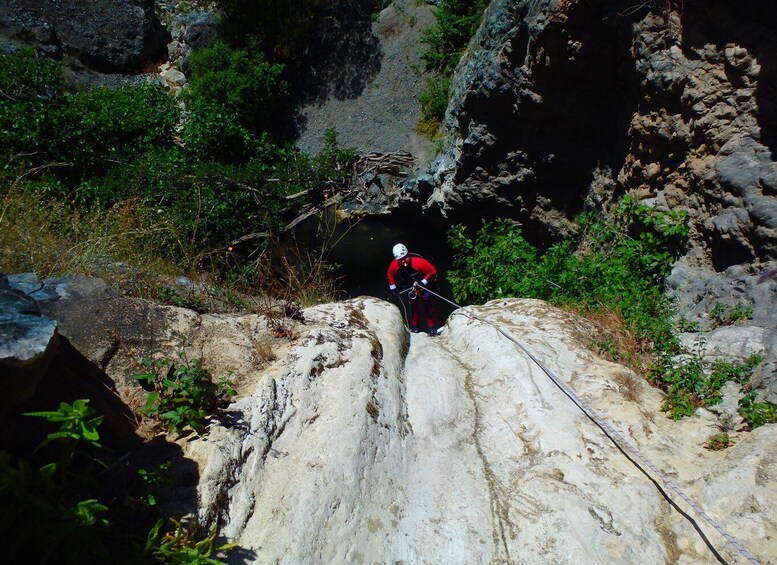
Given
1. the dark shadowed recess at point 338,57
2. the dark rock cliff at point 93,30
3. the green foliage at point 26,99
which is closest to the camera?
the green foliage at point 26,99

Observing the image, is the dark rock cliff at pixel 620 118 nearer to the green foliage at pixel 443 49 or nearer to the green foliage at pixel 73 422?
the green foliage at pixel 443 49

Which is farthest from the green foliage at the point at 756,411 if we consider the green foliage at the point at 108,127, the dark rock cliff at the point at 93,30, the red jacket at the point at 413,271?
the dark rock cliff at the point at 93,30

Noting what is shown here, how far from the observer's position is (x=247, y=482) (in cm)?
300

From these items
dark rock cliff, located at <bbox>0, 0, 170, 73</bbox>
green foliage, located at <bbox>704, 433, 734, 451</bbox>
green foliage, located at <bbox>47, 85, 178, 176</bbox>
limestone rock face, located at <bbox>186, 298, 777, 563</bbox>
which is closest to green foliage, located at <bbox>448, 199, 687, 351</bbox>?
green foliage, located at <bbox>704, 433, 734, 451</bbox>

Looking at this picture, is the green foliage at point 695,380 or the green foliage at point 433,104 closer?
the green foliage at point 695,380

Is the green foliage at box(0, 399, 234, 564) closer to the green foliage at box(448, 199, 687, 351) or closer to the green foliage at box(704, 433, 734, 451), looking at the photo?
the green foliage at box(704, 433, 734, 451)

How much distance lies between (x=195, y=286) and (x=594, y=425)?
352cm

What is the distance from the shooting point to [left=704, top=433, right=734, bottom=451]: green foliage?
3.73m

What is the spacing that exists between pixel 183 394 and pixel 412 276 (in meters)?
5.19

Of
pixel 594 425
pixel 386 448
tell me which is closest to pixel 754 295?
pixel 594 425

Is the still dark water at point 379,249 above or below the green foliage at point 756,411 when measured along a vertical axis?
above

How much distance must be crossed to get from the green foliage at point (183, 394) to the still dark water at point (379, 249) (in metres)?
9.23

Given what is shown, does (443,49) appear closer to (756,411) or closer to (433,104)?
(433,104)

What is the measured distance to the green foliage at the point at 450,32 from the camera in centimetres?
1445
